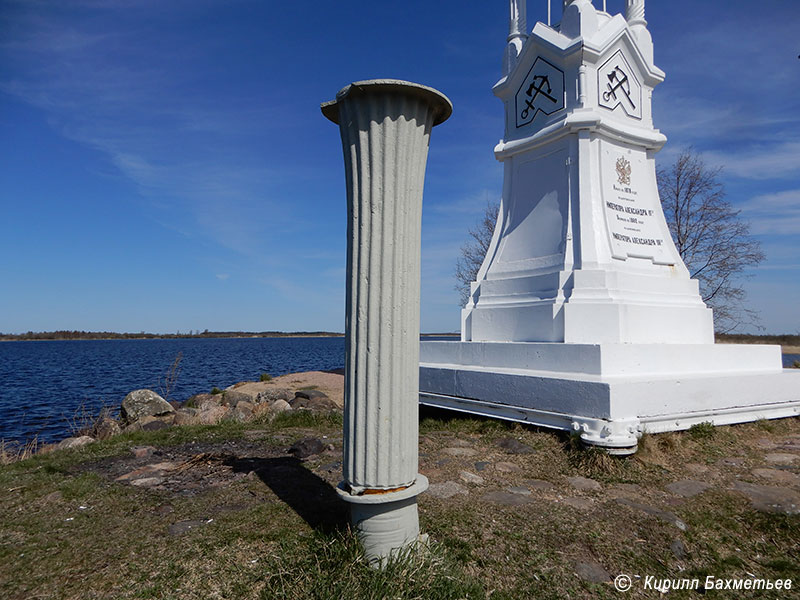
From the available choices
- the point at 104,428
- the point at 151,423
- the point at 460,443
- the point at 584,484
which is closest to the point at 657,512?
the point at 584,484

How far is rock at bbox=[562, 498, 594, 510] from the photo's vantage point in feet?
13.2

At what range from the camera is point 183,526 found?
11.4 feet

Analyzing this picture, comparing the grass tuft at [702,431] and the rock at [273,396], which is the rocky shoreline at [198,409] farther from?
the grass tuft at [702,431]

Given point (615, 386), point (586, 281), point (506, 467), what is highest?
point (586, 281)

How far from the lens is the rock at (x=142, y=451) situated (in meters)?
5.48

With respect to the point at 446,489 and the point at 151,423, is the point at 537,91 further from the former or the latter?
the point at 151,423

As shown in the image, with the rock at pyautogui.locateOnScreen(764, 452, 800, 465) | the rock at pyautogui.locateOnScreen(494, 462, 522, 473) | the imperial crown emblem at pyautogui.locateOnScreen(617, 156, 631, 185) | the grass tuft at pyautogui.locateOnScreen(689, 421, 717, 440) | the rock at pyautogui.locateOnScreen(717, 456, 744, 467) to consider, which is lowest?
the rock at pyautogui.locateOnScreen(764, 452, 800, 465)

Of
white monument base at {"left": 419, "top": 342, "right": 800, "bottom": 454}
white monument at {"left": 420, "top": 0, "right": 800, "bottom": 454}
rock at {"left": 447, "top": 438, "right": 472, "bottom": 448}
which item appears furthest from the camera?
white monument at {"left": 420, "top": 0, "right": 800, "bottom": 454}

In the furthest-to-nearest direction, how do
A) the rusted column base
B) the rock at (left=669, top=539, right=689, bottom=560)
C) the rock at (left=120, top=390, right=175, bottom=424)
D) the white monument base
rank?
1. the rock at (left=120, top=390, right=175, bottom=424)
2. the white monument base
3. the rock at (left=669, top=539, right=689, bottom=560)
4. the rusted column base

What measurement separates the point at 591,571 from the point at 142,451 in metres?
4.58

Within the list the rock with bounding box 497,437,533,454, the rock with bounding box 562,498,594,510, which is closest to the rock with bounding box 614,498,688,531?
the rock with bounding box 562,498,594,510

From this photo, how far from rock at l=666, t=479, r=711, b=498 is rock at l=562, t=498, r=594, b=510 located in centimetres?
82

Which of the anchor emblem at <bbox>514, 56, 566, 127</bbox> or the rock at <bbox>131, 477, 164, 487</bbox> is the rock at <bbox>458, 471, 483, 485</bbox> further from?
the anchor emblem at <bbox>514, 56, 566, 127</bbox>

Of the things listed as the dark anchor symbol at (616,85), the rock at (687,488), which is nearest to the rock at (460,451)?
the rock at (687,488)
